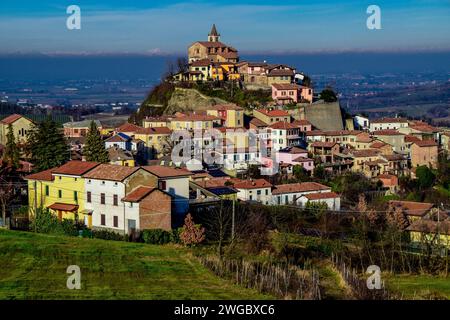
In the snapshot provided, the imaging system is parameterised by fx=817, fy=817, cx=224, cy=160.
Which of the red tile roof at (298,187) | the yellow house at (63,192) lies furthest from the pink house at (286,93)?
the yellow house at (63,192)

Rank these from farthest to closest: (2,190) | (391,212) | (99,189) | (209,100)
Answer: (209,100)
(391,212)
(2,190)
(99,189)

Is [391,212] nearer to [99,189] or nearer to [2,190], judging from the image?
[99,189]

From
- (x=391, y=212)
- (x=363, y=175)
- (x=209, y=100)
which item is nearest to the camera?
(x=391, y=212)

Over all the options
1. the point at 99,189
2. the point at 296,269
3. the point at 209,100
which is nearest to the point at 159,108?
the point at 209,100

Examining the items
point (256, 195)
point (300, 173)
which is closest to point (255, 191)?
point (256, 195)

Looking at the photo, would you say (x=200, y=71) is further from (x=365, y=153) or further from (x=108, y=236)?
(x=108, y=236)

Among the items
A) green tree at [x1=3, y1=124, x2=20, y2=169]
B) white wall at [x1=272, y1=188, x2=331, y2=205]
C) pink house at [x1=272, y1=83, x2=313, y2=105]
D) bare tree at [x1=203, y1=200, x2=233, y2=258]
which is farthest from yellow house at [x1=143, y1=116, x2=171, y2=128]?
bare tree at [x1=203, y1=200, x2=233, y2=258]
